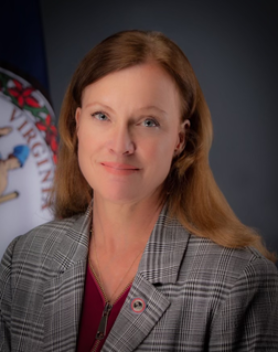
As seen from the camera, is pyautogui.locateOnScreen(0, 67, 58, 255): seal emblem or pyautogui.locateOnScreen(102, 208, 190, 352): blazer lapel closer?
pyautogui.locateOnScreen(102, 208, 190, 352): blazer lapel

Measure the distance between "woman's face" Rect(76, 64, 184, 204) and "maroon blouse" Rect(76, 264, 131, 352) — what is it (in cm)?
27

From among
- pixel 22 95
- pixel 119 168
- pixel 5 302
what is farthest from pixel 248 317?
pixel 22 95

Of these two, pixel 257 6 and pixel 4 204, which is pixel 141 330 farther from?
pixel 257 6

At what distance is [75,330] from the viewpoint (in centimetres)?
114

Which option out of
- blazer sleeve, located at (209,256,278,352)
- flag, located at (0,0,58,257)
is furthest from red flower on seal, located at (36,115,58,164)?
blazer sleeve, located at (209,256,278,352)

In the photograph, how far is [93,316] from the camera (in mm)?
1171

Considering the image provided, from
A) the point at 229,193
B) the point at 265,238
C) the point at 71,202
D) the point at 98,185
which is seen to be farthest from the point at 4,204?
the point at 265,238

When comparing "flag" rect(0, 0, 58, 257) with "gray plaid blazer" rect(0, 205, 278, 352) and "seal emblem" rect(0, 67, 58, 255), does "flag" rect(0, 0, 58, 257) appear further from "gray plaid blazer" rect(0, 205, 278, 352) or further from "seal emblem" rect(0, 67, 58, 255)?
"gray plaid blazer" rect(0, 205, 278, 352)

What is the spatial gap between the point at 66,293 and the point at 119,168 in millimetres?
390

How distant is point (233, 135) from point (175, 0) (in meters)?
0.57

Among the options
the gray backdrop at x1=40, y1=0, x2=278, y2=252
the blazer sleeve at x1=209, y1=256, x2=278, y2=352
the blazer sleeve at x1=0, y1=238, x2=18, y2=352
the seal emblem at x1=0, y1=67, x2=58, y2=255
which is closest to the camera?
the blazer sleeve at x1=209, y1=256, x2=278, y2=352

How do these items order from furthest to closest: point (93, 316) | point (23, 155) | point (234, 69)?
point (23, 155)
point (234, 69)
point (93, 316)

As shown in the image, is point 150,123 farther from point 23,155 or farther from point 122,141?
point 23,155

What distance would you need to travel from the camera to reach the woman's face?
3.54 ft
